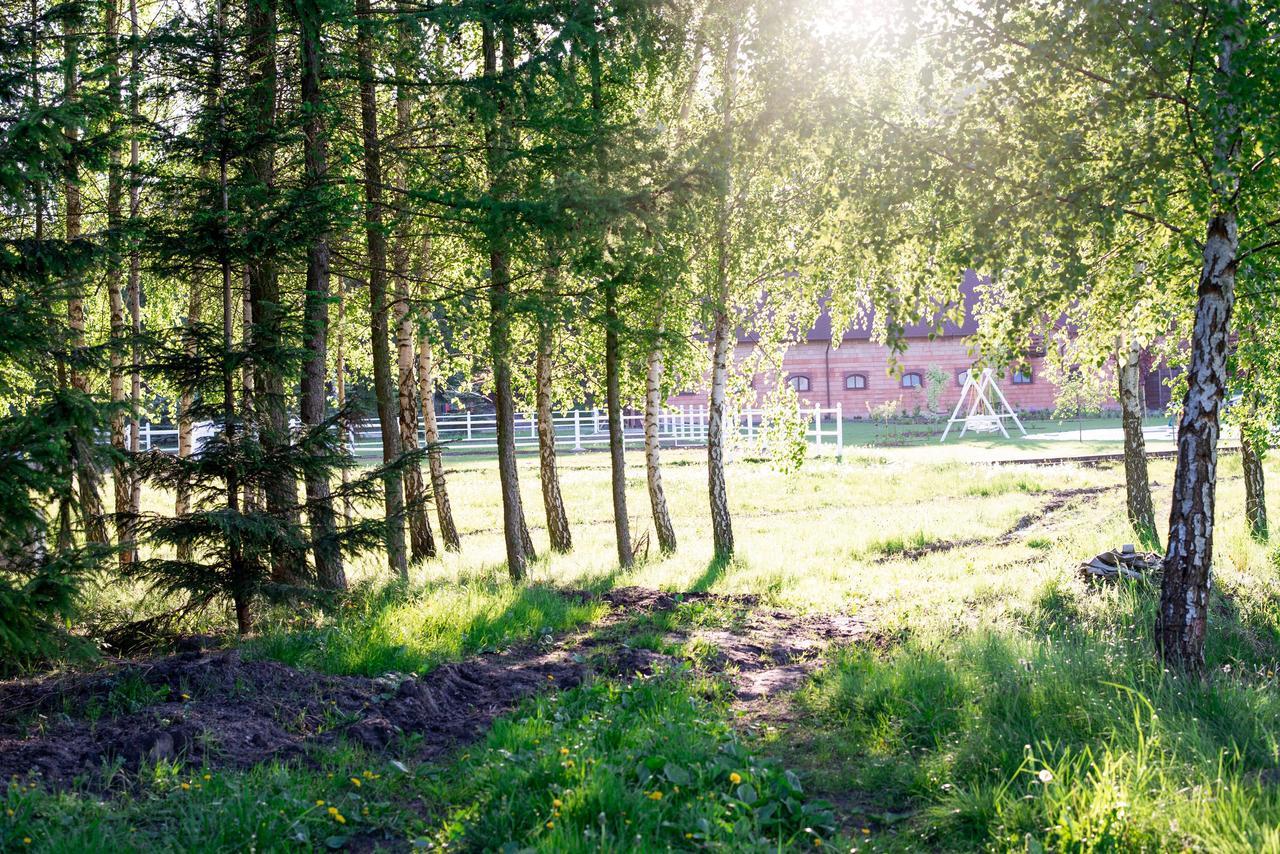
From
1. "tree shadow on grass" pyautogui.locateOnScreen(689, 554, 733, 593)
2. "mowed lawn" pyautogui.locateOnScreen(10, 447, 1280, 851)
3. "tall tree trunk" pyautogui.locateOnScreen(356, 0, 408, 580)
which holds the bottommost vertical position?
"tree shadow on grass" pyautogui.locateOnScreen(689, 554, 733, 593)

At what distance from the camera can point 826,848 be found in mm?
3787

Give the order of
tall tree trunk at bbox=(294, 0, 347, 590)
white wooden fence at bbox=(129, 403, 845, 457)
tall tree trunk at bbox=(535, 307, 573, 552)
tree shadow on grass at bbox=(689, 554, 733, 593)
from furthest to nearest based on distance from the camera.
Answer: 1. white wooden fence at bbox=(129, 403, 845, 457)
2. tall tree trunk at bbox=(535, 307, 573, 552)
3. tree shadow on grass at bbox=(689, 554, 733, 593)
4. tall tree trunk at bbox=(294, 0, 347, 590)

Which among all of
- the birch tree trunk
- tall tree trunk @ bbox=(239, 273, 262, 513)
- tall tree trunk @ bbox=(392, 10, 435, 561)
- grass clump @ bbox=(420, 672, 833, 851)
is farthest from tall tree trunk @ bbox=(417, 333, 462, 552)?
the birch tree trunk

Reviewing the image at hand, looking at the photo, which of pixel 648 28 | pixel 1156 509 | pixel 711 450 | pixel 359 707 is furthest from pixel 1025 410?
pixel 359 707

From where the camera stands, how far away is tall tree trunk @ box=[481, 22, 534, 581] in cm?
859

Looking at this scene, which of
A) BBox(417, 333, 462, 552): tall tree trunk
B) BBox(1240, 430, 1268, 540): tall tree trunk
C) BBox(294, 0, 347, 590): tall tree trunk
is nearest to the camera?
BBox(294, 0, 347, 590): tall tree trunk

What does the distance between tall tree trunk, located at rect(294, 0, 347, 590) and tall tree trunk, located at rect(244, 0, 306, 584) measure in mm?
209

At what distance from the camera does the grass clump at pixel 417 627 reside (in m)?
6.40

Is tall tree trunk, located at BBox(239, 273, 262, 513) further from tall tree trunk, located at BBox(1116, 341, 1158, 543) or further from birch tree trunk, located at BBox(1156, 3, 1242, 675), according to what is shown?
tall tree trunk, located at BBox(1116, 341, 1158, 543)

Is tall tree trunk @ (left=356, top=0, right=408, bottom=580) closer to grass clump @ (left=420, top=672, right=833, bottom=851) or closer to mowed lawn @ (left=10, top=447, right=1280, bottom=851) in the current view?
mowed lawn @ (left=10, top=447, right=1280, bottom=851)

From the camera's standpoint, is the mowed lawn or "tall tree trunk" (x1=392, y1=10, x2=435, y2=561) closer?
the mowed lawn

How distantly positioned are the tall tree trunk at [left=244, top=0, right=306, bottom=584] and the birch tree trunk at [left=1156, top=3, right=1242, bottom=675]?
6287mm

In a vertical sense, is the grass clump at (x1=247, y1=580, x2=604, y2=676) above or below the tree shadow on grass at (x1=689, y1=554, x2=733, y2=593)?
above

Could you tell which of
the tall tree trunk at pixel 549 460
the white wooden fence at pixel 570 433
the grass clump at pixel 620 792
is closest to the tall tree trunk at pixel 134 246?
the grass clump at pixel 620 792
